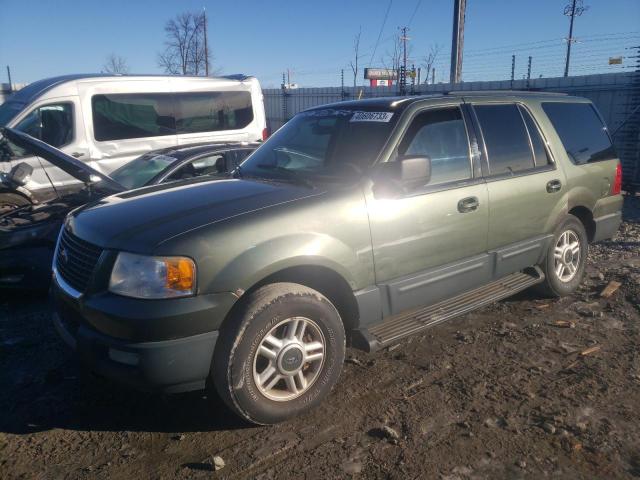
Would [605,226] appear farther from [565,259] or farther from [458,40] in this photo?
[458,40]

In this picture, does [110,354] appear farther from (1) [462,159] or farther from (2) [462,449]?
(1) [462,159]

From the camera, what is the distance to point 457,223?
3.88 meters

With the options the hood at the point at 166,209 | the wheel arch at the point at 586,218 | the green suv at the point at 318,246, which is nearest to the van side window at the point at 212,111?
the green suv at the point at 318,246

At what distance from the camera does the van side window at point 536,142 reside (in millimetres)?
4633

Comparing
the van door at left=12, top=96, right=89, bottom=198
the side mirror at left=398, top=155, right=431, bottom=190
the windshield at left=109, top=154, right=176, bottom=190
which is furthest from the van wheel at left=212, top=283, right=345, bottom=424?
the van door at left=12, top=96, right=89, bottom=198

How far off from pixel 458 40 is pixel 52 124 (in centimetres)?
1077

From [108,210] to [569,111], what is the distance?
426 centimetres

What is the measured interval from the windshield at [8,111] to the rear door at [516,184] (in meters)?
6.74

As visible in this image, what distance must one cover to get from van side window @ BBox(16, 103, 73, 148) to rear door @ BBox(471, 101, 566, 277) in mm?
6445

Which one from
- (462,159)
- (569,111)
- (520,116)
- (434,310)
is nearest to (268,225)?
(434,310)

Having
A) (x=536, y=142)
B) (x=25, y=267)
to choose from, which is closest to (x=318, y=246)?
(x=536, y=142)

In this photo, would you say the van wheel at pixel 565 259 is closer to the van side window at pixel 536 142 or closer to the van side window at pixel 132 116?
the van side window at pixel 536 142

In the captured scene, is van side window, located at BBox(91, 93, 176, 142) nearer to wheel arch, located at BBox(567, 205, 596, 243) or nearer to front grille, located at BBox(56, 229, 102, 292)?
front grille, located at BBox(56, 229, 102, 292)

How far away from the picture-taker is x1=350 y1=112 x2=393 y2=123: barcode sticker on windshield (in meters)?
3.82
